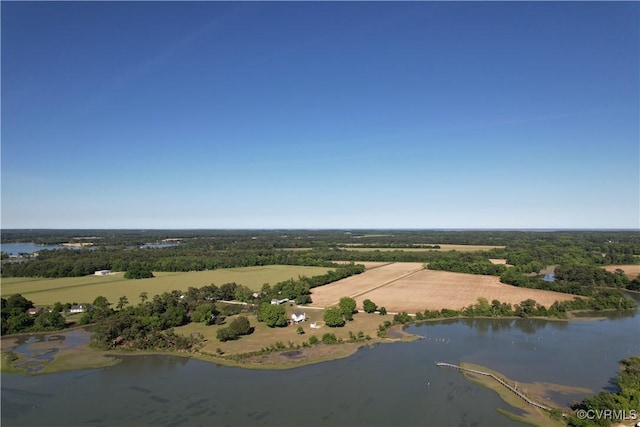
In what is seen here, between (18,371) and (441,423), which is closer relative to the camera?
(441,423)

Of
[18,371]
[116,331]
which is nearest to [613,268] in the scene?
[116,331]

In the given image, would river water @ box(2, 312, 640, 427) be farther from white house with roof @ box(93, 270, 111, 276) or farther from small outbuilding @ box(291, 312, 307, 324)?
white house with roof @ box(93, 270, 111, 276)

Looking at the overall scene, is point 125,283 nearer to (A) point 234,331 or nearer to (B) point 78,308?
(B) point 78,308

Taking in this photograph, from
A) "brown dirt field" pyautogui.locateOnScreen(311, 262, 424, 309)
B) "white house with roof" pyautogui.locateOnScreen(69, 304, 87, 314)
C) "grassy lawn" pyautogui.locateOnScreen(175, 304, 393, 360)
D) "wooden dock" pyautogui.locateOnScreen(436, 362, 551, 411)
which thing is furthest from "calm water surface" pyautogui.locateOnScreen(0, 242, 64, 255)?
"wooden dock" pyautogui.locateOnScreen(436, 362, 551, 411)

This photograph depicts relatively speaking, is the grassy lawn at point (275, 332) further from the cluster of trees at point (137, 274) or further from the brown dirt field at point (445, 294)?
the cluster of trees at point (137, 274)

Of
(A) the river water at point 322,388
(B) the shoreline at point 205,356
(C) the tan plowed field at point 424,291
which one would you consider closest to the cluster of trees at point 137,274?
(C) the tan plowed field at point 424,291

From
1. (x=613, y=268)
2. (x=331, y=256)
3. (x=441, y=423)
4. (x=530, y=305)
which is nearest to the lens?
(x=441, y=423)

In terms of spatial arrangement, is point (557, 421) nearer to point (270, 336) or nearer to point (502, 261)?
point (270, 336)

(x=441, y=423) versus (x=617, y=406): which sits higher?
(x=617, y=406)
